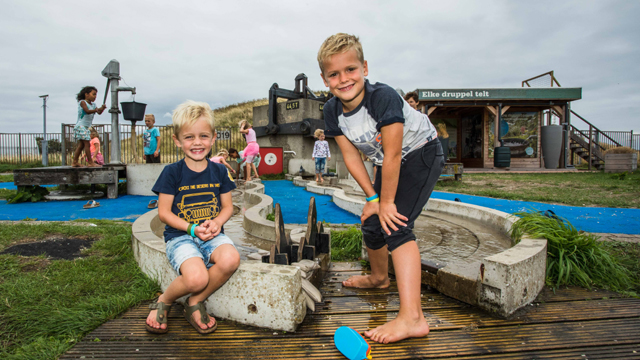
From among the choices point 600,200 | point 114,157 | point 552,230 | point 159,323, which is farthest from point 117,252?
point 600,200

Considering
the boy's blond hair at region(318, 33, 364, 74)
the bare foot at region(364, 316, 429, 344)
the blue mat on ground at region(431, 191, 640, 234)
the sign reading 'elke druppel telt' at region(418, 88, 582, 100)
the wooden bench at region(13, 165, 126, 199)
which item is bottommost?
the bare foot at region(364, 316, 429, 344)

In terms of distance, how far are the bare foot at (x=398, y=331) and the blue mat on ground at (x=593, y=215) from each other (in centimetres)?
249

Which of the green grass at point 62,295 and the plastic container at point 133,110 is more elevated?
the plastic container at point 133,110

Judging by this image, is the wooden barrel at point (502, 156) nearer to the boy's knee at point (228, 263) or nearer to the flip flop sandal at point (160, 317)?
the boy's knee at point (228, 263)

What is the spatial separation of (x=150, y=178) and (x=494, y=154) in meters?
16.3

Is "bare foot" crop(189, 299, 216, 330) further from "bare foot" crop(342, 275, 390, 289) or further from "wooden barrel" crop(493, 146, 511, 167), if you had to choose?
"wooden barrel" crop(493, 146, 511, 167)

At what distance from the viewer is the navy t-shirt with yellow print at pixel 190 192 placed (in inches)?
82.5

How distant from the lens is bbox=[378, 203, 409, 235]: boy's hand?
73.8 inches

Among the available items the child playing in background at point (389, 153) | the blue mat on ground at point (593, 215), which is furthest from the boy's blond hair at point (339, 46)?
the blue mat on ground at point (593, 215)

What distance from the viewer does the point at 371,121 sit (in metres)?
1.99

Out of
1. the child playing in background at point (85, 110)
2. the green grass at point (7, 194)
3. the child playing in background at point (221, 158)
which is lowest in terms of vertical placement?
the green grass at point (7, 194)

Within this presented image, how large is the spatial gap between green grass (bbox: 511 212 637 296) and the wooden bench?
329 inches

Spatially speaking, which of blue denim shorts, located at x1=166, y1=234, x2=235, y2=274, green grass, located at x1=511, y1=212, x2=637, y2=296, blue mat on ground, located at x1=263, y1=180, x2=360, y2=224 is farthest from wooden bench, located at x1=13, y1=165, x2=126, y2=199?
green grass, located at x1=511, y1=212, x2=637, y2=296

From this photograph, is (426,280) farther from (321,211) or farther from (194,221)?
(321,211)
